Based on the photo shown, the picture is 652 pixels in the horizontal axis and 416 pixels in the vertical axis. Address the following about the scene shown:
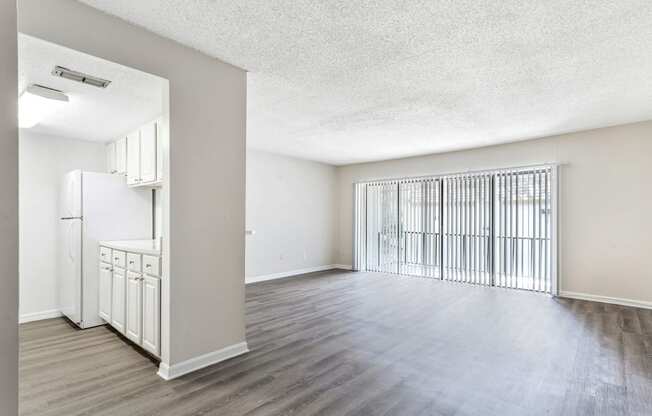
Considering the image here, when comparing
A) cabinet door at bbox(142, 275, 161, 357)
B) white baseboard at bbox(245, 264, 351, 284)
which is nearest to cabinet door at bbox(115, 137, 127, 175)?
cabinet door at bbox(142, 275, 161, 357)

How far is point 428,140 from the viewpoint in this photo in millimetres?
5500

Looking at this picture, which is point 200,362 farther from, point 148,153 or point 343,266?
point 343,266

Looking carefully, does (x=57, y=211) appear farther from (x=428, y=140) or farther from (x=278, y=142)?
(x=428, y=140)

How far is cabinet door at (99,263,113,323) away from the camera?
3.52 metres

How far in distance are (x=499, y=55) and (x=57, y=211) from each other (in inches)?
206

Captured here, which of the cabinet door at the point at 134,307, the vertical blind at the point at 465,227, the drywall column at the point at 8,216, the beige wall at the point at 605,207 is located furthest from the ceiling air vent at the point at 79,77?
the beige wall at the point at 605,207

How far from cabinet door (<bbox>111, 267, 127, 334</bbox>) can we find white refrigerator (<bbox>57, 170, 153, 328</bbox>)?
510mm

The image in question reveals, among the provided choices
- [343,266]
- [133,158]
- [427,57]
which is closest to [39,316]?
[133,158]

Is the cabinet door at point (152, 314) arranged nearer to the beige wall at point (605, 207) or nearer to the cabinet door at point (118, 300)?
the cabinet door at point (118, 300)

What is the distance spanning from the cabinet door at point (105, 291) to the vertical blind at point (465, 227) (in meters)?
5.10

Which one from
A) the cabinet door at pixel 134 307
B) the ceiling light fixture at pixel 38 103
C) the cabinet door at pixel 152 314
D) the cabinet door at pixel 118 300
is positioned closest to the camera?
the cabinet door at pixel 152 314

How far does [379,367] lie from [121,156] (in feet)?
12.4

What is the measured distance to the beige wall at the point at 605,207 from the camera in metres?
4.51

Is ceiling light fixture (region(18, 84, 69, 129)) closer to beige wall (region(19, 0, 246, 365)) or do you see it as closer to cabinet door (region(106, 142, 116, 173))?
cabinet door (region(106, 142, 116, 173))
